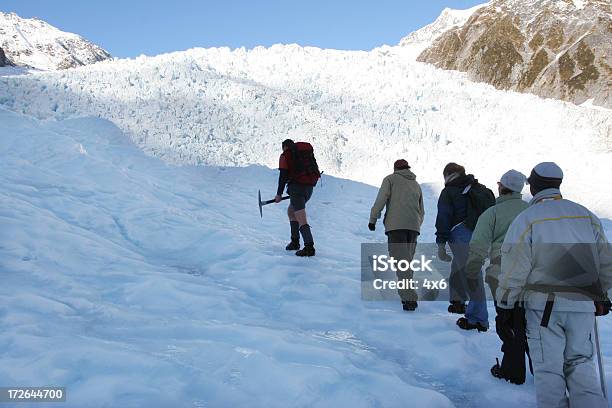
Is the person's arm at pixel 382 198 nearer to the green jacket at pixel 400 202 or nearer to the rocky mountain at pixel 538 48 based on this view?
the green jacket at pixel 400 202

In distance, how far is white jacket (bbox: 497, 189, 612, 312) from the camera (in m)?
3.31

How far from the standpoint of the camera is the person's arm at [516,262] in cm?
339

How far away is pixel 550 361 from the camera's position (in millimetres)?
3289

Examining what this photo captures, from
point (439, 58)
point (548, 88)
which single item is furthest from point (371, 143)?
point (439, 58)

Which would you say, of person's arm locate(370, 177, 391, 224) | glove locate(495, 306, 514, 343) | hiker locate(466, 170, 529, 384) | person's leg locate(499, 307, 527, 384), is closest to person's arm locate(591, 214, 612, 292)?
glove locate(495, 306, 514, 343)

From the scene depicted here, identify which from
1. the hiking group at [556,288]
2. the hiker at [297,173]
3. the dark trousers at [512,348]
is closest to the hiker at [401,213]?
the hiker at [297,173]

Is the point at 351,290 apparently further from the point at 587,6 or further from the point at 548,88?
the point at 587,6

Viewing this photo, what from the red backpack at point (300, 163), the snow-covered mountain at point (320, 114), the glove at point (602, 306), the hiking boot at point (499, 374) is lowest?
the hiking boot at point (499, 374)

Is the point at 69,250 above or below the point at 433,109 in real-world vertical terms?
below

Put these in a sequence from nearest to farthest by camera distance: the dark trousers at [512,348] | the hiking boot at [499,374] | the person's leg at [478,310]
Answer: the dark trousers at [512,348] < the hiking boot at [499,374] < the person's leg at [478,310]

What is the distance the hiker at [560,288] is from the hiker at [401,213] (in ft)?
7.94

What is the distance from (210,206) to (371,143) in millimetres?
10127

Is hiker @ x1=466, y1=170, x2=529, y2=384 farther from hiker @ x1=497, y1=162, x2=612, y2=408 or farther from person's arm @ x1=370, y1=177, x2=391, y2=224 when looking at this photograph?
person's arm @ x1=370, y1=177, x2=391, y2=224

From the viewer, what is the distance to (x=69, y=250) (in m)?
6.91
